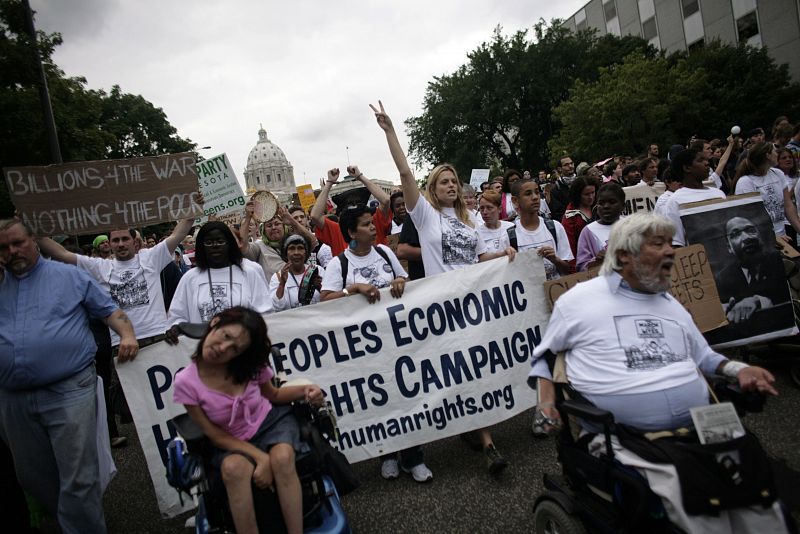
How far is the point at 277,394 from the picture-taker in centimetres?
271

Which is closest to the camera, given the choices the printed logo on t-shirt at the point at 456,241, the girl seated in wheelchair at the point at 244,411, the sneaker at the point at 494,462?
the girl seated in wheelchair at the point at 244,411

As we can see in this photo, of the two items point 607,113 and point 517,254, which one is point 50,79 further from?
point 607,113

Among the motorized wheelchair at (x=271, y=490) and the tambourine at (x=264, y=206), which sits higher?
the tambourine at (x=264, y=206)

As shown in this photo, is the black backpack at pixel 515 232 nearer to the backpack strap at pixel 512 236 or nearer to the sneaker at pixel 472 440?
the backpack strap at pixel 512 236

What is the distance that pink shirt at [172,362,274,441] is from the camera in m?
2.47

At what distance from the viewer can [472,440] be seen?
3.97 m

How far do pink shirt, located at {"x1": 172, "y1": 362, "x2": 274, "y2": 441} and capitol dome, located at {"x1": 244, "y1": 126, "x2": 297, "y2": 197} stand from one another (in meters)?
152

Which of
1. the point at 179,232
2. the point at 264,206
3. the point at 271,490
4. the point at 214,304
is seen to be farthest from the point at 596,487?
the point at 264,206

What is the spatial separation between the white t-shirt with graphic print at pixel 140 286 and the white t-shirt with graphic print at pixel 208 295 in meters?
0.99

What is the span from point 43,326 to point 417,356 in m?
2.37

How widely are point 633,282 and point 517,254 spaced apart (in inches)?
63.9

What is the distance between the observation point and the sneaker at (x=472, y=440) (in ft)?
12.7

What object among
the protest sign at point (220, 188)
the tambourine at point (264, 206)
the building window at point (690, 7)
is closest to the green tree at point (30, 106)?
the protest sign at point (220, 188)

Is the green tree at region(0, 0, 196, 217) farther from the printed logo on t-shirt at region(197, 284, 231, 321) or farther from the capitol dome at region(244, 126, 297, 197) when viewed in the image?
the capitol dome at region(244, 126, 297, 197)
